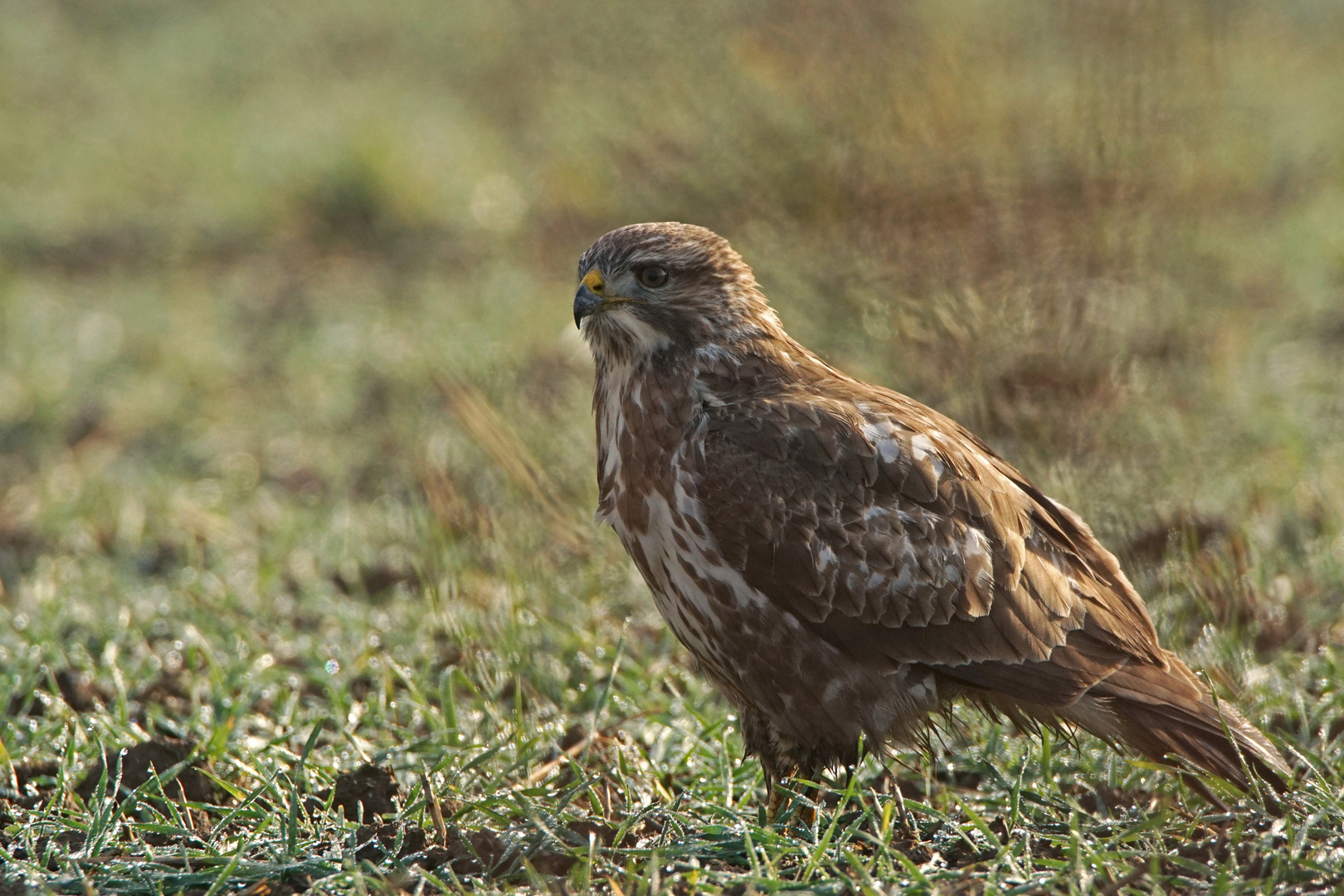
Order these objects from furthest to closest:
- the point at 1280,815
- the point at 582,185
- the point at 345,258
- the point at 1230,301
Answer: the point at 345,258
the point at 582,185
the point at 1230,301
the point at 1280,815

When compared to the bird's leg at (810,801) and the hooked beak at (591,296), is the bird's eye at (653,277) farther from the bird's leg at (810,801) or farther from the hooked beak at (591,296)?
the bird's leg at (810,801)

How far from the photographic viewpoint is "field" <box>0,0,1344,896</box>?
3062mm

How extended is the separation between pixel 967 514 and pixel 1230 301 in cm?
411

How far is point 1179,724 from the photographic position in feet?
10.3

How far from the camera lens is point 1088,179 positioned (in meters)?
4.36

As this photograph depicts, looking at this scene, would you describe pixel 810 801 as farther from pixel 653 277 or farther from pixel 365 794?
pixel 653 277

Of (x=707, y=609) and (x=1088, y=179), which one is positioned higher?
(x=1088, y=179)

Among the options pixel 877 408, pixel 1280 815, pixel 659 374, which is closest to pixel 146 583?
pixel 659 374

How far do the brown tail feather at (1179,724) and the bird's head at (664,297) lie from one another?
125cm

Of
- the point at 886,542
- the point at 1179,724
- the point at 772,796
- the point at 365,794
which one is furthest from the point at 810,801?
the point at 365,794

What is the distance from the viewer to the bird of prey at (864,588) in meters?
3.12

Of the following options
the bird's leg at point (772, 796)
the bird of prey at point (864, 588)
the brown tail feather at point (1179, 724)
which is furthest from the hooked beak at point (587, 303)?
the brown tail feather at point (1179, 724)

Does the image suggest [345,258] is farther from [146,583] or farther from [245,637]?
[245,637]

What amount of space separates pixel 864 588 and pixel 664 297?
95 centimetres
